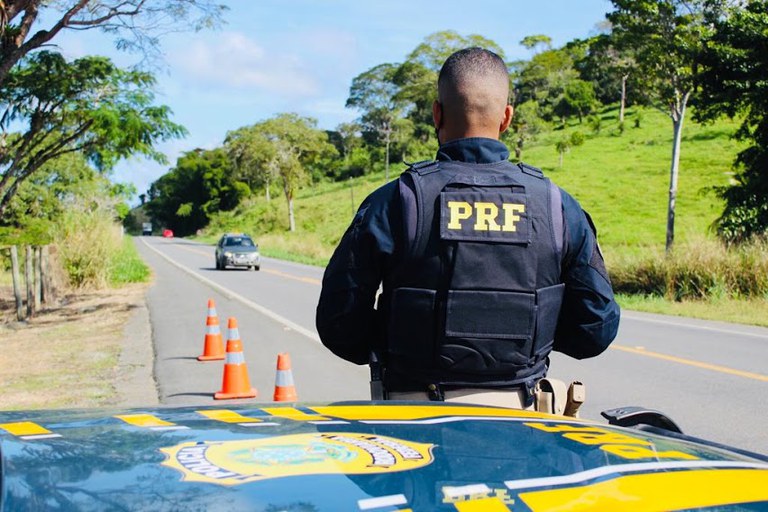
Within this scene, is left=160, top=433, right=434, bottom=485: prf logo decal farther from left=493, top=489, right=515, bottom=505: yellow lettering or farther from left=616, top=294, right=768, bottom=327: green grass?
left=616, top=294, right=768, bottom=327: green grass

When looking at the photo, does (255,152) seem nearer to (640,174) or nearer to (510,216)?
(640,174)

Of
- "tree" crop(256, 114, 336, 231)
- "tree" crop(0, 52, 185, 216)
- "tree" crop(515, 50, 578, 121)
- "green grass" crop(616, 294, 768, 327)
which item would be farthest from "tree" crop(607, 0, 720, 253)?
"tree" crop(515, 50, 578, 121)

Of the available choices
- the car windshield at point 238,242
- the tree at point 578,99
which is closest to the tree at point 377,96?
the tree at point 578,99

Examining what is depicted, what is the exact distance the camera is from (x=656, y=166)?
4894 cm

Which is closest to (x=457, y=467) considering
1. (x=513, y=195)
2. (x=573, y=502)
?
(x=573, y=502)

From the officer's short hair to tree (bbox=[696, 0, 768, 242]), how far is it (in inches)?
700

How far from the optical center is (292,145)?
68.1 m

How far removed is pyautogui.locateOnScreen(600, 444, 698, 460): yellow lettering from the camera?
170 cm

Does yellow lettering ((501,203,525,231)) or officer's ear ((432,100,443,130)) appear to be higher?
officer's ear ((432,100,443,130))

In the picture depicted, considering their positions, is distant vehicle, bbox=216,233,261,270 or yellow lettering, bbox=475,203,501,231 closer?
yellow lettering, bbox=475,203,501,231

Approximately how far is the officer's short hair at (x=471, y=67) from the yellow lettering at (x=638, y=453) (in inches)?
50.8

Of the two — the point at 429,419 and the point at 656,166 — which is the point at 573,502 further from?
the point at 656,166

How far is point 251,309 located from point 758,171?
42.4 ft

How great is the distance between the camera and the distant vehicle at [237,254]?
3083 cm
